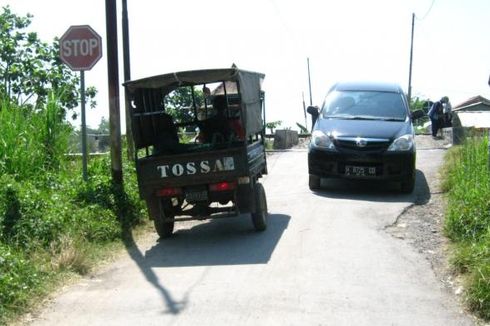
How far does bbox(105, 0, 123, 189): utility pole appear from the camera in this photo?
1010cm

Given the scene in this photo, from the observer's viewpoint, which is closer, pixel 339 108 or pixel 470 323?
pixel 470 323

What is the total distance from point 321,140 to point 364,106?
1.42 m

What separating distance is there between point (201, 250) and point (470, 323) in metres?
3.75

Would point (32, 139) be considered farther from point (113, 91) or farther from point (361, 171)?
point (361, 171)

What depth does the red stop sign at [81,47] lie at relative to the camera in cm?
927

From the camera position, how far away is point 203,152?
8.33m

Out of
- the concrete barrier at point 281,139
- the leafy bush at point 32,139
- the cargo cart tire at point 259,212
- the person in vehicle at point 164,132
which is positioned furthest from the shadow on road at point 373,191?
the concrete barrier at point 281,139

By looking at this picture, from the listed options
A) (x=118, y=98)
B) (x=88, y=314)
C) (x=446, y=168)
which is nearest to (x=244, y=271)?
(x=88, y=314)

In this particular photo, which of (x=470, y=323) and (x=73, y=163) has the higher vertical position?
(x=73, y=163)

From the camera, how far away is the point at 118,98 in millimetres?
10117

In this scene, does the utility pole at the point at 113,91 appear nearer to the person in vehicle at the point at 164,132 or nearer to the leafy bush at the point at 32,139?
the person in vehicle at the point at 164,132

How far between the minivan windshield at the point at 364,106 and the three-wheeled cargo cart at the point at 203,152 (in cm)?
257

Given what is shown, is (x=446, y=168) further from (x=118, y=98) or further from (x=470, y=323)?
(x=470, y=323)

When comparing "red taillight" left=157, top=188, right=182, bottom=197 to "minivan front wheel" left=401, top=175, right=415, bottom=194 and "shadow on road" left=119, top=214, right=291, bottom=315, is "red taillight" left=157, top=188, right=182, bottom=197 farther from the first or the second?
"minivan front wheel" left=401, top=175, right=415, bottom=194
